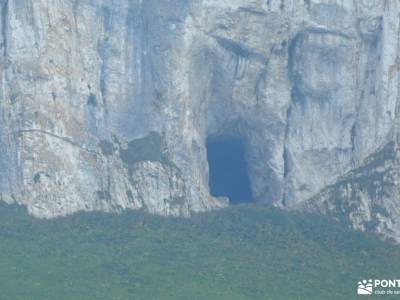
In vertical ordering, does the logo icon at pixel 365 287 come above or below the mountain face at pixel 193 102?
below

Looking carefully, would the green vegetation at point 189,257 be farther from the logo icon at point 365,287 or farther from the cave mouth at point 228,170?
the cave mouth at point 228,170

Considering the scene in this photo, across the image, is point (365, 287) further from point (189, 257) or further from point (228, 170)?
point (228, 170)

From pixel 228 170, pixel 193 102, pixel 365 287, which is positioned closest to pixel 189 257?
pixel 365 287

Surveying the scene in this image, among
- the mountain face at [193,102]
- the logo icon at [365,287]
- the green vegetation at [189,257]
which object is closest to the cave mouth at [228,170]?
the mountain face at [193,102]

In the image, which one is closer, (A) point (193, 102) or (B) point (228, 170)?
(A) point (193, 102)

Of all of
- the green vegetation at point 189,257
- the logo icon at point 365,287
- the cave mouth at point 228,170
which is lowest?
the logo icon at point 365,287

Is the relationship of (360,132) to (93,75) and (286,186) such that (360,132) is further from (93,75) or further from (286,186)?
(93,75)
